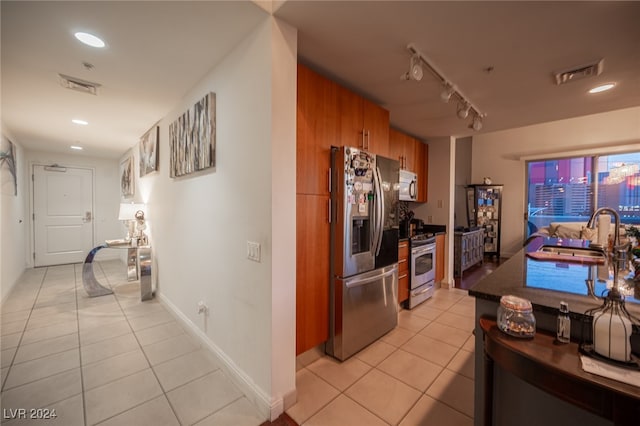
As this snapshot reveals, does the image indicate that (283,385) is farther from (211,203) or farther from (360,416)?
(211,203)

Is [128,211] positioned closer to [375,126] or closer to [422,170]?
[375,126]

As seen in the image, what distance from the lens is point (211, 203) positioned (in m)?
2.23

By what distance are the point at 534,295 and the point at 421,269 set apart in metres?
2.32

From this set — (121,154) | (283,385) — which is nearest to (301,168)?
(283,385)

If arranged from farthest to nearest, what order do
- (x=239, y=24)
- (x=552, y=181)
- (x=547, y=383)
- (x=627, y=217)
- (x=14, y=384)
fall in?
(x=552, y=181)
(x=627, y=217)
(x=14, y=384)
(x=239, y=24)
(x=547, y=383)

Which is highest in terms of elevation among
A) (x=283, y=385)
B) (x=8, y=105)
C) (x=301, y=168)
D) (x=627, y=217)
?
(x=8, y=105)

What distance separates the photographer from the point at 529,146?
6.32 metres

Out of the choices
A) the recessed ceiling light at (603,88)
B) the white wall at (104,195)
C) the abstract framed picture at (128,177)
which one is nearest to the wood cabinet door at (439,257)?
the recessed ceiling light at (603,88)

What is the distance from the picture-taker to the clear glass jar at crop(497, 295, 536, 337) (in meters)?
1.04

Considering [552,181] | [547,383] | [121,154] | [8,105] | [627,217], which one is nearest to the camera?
[547,383]

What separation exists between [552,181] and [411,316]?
5.72 metres

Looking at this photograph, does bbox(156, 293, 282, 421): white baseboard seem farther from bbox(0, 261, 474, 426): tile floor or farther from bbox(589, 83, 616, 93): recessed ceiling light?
bbox(589, 83, 616, 93): recessed ceiling light

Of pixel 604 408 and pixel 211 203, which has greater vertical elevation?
pixel 211 203

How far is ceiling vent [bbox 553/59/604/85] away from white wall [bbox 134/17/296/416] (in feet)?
7.30
